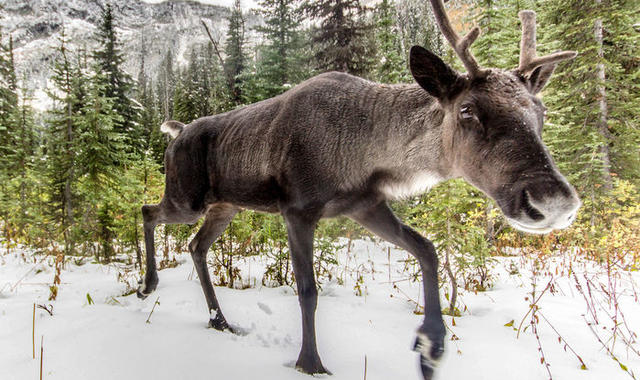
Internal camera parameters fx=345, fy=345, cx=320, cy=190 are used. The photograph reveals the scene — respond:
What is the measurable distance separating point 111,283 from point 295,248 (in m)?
3.74

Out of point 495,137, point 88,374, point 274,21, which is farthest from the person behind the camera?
point 274,21

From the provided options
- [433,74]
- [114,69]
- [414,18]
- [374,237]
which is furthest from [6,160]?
[414,18]

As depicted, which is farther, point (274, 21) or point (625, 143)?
point (274, 21)

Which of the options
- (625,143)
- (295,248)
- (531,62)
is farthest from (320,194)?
(625,143)

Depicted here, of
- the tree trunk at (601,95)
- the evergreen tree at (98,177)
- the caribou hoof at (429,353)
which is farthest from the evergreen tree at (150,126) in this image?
the tree trunk at (601,95)

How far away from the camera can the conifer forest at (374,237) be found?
10.2 feet

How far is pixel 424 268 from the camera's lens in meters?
2.82

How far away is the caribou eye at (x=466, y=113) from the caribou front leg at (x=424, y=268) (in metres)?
1.06

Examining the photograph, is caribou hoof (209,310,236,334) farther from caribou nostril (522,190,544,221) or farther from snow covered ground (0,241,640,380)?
caribou nostril (522,190,544,221)

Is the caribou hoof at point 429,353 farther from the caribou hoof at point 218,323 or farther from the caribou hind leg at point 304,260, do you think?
the caribou hoof at point 218,323

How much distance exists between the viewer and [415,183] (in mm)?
2699

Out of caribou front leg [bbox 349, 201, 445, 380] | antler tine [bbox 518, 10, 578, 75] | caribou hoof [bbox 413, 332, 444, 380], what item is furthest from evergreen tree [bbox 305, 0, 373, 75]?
caribou hoof [bbox 413, 332, 444, 380]

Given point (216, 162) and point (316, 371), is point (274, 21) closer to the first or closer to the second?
point (216, 162)

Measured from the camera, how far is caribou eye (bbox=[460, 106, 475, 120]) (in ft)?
7.17
